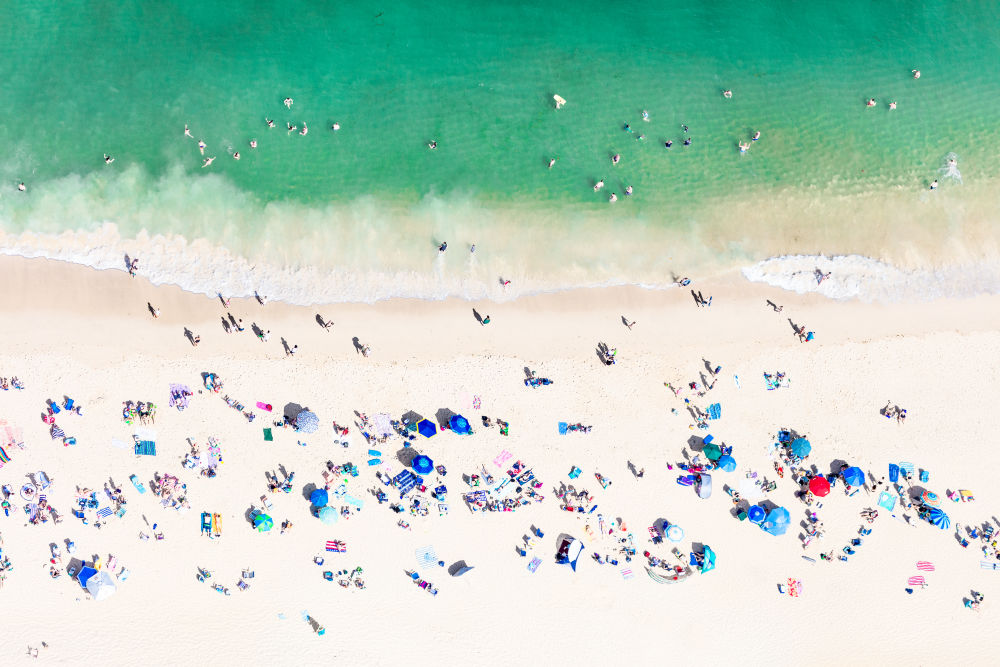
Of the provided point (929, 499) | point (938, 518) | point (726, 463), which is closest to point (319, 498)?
point (726, 463)

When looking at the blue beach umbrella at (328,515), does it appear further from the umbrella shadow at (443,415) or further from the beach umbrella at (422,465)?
the umbrella shadow at (443,415)

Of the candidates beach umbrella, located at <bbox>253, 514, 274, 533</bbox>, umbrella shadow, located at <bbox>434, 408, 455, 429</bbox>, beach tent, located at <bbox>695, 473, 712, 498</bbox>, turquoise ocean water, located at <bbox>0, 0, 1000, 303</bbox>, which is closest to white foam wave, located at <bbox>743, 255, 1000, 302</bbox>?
turquoise ocean water, located at <bbox>0, 0, 1000, 303</bbox>

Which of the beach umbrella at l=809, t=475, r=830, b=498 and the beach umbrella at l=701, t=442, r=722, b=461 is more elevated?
the beach umbrella at l=701, t=442, r=722, b=461

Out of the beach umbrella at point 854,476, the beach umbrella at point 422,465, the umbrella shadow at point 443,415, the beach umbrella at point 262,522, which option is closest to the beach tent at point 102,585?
the beach umbrella at point 262,522

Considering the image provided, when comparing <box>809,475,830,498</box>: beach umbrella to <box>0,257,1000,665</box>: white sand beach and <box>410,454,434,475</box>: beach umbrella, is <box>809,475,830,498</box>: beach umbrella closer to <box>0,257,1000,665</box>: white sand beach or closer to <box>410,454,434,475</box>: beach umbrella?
<box>0,257,1000,665</box>: white sand beach

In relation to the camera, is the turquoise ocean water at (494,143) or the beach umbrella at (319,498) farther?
the turquoise ocean water at (494,143)

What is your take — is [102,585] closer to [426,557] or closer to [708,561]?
[426,557]

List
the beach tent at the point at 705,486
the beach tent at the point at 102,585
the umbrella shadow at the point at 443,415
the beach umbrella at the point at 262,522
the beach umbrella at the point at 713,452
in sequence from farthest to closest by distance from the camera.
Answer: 1. the umbrella shadow at the point at 443,415
2. the beach tent at the point at 705,486
3. the beach umbrella at the point at 713,452
4. the beach umbrella at the point at 262,522
5. the beach tent at the point at 102,585
